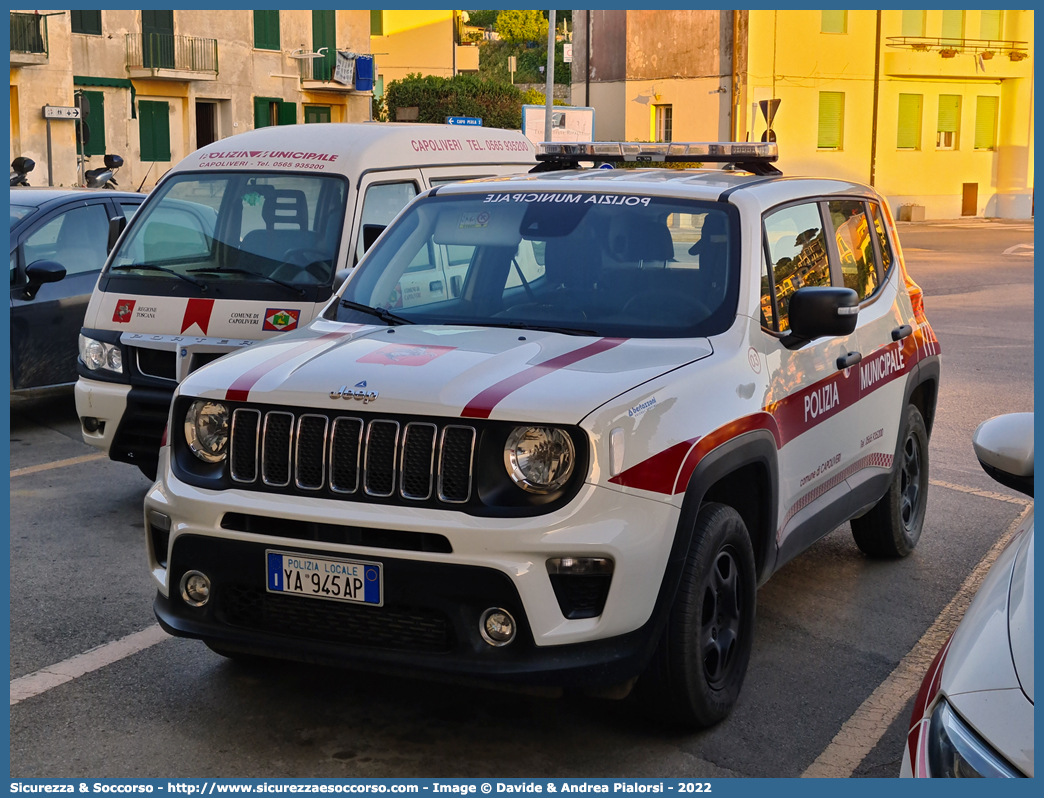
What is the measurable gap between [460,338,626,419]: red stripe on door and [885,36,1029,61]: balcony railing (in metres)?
43.5

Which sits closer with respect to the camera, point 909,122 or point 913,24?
point 913,24

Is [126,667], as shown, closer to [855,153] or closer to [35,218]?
[35,218]

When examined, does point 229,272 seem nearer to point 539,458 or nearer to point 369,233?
point 369,233

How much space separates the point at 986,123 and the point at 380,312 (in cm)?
4653

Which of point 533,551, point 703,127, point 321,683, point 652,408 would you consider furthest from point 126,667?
point 703,127

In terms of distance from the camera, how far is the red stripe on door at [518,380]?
3.82m

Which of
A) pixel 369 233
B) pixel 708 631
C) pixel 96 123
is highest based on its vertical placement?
pixel 96 123

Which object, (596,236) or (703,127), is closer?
(596,236)

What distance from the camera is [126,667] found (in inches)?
191

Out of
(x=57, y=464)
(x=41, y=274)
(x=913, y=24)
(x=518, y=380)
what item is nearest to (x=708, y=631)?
(x=518, y=380)

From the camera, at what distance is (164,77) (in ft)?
130

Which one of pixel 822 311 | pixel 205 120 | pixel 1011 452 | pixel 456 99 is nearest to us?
pixel 1011 452

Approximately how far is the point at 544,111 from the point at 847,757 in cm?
2036

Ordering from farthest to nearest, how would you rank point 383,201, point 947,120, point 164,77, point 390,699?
point 947,120 → point 164,77 → point 383,201 → point 390,699
